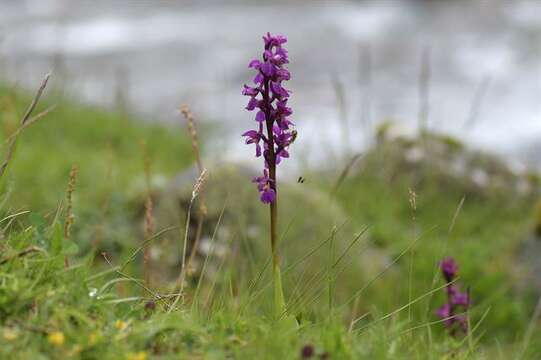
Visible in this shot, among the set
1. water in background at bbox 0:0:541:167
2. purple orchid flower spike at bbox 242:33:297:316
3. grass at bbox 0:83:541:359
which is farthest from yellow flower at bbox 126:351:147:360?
water in background at bbox 0:0:541:167

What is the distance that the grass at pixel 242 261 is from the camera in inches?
79.7

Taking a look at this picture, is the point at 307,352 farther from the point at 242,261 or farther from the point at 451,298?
the point at 242,261

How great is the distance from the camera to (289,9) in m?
16.8

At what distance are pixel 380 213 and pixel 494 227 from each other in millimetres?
1045

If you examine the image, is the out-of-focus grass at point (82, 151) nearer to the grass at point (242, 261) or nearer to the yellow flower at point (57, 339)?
the grass at point (242, 261)

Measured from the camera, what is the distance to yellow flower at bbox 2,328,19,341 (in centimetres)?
188

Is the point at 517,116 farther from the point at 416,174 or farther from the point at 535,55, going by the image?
the point at 416,174

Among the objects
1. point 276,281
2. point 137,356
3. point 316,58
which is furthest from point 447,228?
point 316,58

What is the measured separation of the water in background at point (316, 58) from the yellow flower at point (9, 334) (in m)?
6.78

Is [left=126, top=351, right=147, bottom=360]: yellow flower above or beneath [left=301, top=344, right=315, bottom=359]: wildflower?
above

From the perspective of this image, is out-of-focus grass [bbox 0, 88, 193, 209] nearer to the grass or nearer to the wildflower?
the grass

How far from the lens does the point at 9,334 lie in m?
1.88

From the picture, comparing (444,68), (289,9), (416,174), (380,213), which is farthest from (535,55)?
(380,213)

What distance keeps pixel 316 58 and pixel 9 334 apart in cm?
1202
